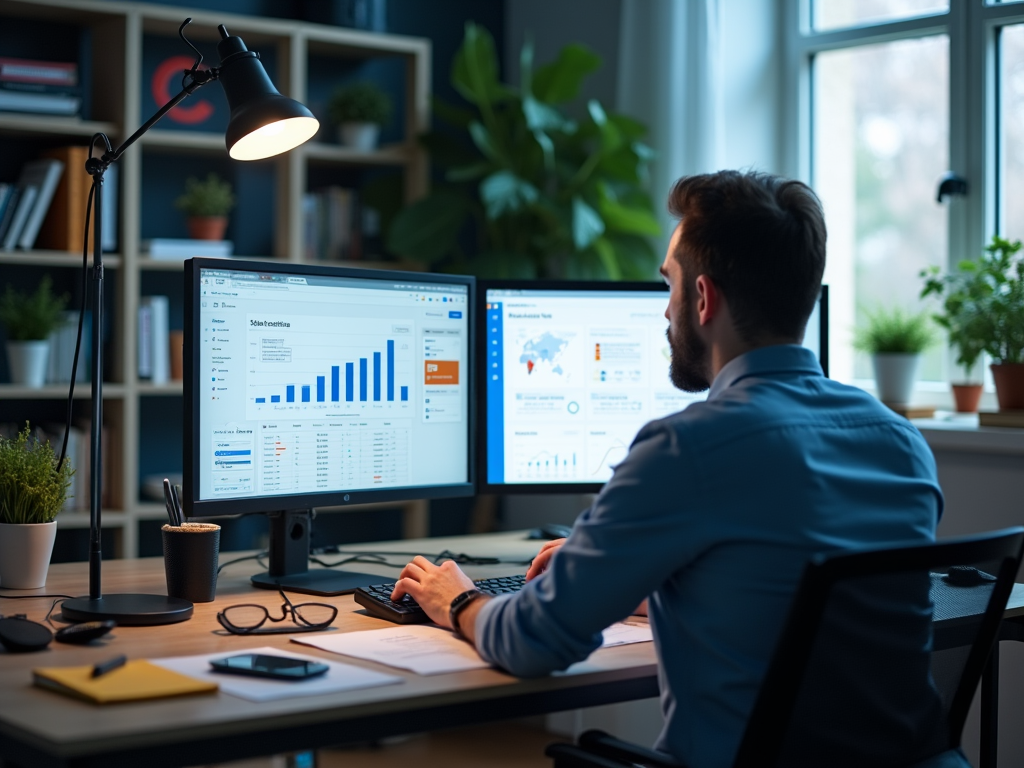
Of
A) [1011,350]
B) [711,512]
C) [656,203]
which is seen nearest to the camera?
[711,512]

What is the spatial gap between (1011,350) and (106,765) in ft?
7.82

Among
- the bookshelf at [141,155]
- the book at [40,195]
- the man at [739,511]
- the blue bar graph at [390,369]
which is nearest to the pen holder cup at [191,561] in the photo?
the blue bar graph at [390,369]

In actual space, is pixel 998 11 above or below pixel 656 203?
above

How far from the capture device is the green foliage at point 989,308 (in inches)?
113

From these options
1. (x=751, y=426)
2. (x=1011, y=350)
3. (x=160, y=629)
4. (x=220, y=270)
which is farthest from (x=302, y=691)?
(x=1011, y=350)

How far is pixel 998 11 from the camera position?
10.7 ft

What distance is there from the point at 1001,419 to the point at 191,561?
6.32ft

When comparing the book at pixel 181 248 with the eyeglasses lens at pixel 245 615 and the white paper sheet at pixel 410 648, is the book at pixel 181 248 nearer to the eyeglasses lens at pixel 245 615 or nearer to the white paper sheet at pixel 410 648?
the eyeglasses lens at pixel 245 615

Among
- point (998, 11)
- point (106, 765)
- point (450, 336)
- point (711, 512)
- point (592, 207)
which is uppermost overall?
point (998, 11)

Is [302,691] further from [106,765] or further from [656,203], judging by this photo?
[656,203]

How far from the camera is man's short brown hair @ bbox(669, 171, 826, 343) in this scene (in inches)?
56.2

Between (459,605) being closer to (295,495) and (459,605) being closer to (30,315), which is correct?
(295,495)

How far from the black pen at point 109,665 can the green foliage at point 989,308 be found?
7.33 feet

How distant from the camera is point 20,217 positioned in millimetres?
3404
